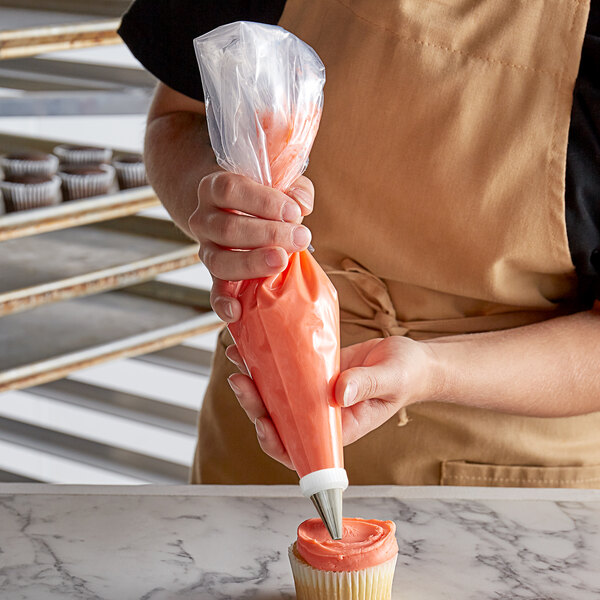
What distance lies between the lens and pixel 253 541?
0.95 meters

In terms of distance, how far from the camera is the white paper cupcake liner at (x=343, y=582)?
81 cm

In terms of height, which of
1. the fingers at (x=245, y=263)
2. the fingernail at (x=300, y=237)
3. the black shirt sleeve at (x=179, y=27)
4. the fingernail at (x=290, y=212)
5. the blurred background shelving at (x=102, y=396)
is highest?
A: the black shirt sleeve at (x=179, y=27)

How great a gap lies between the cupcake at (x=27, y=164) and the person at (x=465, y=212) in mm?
1076

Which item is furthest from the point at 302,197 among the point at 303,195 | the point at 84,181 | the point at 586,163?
the point at 84,181

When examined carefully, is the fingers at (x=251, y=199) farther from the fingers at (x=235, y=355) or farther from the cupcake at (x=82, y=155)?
the cupcake at (x=82, y=155)

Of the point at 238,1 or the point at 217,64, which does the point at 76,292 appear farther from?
the point at 217,64

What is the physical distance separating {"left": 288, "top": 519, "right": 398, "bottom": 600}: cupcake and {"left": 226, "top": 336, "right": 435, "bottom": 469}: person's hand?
0.08 meters

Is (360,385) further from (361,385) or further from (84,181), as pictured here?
(84,181)

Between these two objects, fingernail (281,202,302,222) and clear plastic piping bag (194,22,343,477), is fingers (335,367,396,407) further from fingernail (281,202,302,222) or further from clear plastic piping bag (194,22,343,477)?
fingernail (281,202,302,222)

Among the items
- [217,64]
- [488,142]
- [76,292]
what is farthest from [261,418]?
[76,292]

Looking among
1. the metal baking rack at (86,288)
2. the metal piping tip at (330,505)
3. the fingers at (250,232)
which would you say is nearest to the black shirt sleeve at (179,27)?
the fingers at (250,232)

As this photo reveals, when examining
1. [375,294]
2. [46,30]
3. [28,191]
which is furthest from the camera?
[28,191]

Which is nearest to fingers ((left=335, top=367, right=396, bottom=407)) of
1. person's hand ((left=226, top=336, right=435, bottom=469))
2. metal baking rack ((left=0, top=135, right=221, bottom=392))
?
person's hand ((left=226, top=336, right=435, bottom=469))

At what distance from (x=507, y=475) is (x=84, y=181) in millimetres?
1367
